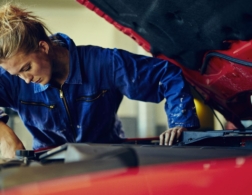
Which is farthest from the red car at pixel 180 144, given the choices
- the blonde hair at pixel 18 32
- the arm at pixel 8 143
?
the arm at pixel 8 143

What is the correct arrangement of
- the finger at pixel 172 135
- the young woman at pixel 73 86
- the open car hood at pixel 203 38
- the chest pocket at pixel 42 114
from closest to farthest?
the open car hood at pixel 203 38 < the finger at pixel 172 135 < the young woman at pixel 73 86 < the chest pocket at pixel 42 114

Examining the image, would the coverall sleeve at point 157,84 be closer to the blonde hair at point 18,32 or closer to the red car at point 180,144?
the red car at point 180,144

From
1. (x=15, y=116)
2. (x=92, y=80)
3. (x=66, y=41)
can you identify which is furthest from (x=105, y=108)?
(x=15, y=116)

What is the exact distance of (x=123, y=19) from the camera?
4.15 ft

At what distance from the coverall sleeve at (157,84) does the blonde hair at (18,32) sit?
0.25 metres

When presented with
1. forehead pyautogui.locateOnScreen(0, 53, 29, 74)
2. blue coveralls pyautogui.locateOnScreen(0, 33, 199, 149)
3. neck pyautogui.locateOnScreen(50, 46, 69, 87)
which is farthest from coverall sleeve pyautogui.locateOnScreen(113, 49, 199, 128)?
forehead pyautogui.locateOnScreen(0, 53, 29, 74)

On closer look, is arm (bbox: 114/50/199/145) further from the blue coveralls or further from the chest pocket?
the chest pocket

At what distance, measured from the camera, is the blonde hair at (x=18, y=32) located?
116 centimetres

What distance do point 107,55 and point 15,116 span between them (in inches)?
75.9

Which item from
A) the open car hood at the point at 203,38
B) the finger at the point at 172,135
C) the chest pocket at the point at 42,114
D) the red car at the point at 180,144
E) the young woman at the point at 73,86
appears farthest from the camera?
the chest pocket at the point at 42,114

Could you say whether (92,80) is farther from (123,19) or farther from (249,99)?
(249,99)

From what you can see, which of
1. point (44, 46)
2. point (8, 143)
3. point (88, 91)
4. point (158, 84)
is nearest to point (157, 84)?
point (158, 84)

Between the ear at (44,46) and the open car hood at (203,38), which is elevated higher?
the open car hood at (203,38)

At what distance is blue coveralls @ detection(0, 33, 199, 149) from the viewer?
4.17 feet
